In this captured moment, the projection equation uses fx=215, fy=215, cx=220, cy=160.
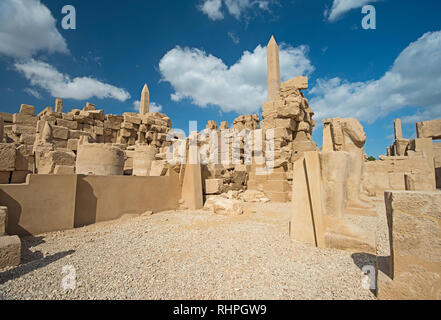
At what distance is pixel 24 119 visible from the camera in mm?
12266

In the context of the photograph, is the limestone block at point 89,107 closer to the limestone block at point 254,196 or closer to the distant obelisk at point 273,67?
the limestone block at point 254,196

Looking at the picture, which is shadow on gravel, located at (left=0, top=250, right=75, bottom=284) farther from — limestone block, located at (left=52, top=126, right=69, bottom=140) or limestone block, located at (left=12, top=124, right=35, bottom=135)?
limestone block, located at (left=12, top=124, right=35, bottom=135)

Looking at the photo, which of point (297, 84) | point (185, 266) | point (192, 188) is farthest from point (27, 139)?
point (297, 84)

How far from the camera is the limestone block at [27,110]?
12312mm

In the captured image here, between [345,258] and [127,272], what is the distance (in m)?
2.62

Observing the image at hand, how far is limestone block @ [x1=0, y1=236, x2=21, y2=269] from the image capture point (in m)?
2.40

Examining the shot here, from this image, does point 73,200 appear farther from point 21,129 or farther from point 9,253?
point 21,129

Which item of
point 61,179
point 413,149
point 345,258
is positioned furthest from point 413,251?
point 413,149

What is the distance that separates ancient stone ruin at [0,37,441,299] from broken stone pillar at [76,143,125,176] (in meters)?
0.03

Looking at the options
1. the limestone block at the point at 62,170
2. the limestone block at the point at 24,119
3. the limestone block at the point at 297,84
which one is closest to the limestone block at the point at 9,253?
the limestone block at the point at 62,170

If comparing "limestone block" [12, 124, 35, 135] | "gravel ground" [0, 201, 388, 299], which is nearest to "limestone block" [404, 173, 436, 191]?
"gravel ground" [0, 201, 388, 299]

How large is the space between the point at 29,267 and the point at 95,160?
156 inches

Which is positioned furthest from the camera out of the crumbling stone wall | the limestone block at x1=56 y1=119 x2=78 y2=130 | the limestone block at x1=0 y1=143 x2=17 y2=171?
the limestone block at x1=56 y1=119 x2=78 y2=130
